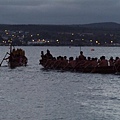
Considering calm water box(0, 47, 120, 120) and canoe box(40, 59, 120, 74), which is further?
canoe box(40, 59, 120, 74)

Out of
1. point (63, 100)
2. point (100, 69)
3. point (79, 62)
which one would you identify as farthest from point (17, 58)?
point (63, 100)

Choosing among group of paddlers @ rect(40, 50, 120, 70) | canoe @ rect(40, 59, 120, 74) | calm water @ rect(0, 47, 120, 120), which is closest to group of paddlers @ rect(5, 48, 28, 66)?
group of paddlers @ rect(40, 50, 120, 70)

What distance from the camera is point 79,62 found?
190 ft

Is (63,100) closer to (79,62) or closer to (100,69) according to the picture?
(100,69)

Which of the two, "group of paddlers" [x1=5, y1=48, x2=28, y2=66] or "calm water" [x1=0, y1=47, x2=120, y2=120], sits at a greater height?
"group of paddlers" [x1=5, y1=48, x2=28, y2=66]

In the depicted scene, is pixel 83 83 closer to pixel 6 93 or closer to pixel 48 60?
pixel 6 93

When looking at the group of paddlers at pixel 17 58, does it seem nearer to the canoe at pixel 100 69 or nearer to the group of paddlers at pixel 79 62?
the group of paddlers at pixel 79 62

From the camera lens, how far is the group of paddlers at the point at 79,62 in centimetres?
5425

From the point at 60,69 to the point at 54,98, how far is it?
27.8 meters

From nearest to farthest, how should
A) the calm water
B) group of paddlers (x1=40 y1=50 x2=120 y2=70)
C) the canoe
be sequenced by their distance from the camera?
the calm water → the canoe → group of paddlers (x1=40 y1=50 x2=120 y2=70)

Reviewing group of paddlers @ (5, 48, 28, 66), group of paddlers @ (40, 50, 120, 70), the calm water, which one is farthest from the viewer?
group of paddlers @ (5, 48, 28, 66)

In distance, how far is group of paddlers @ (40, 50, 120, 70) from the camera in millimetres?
54250

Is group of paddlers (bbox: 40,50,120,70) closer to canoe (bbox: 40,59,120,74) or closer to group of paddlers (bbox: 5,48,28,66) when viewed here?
canoe (bbox: 40,59,120,74)

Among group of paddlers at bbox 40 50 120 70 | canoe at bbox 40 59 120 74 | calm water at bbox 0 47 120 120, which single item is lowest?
calm water at bbox 0 47 120 120
